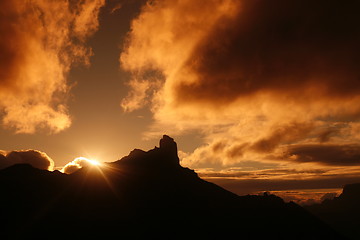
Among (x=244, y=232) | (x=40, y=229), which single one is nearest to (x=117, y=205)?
(x=40, y=229)

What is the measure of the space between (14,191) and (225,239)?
131140mm

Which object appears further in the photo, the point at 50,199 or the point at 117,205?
the point at 117,205

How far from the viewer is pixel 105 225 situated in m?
161

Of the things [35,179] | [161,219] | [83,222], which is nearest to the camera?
[83,222]

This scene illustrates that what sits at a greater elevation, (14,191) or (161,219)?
(14,191)

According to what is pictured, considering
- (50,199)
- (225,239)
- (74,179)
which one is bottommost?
(225,239)

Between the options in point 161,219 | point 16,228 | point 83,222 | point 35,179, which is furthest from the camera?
point 161,219

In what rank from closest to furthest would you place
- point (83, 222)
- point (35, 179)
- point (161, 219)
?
point (83, 222) → point (35, 179) → point (161, 219)

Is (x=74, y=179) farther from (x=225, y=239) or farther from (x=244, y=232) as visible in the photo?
(x=244, y=232)

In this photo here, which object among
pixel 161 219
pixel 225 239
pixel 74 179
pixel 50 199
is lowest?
pixel 225 239

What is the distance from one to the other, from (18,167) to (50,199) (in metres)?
34.6

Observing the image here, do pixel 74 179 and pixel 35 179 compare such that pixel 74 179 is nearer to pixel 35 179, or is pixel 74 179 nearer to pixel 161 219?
pixel 35 179

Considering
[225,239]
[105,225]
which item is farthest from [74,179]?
[225,239]

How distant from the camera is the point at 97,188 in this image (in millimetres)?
192375
